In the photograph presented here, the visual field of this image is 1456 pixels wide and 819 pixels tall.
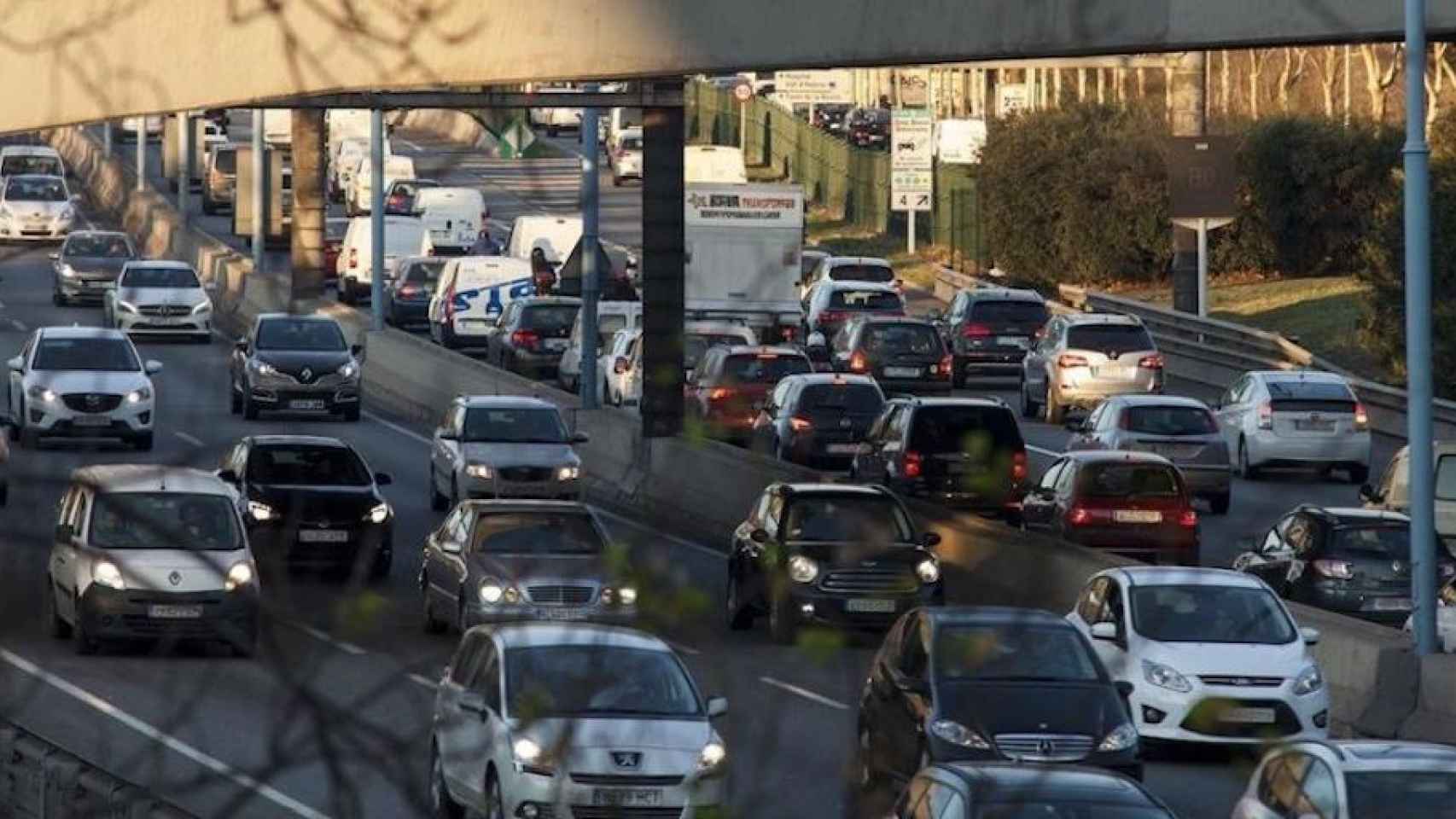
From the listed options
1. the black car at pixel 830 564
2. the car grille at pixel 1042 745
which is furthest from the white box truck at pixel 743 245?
the car grille at pixel 1042 745

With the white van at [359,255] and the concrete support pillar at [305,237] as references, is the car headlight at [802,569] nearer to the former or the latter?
the concrete support pillar at [305,237]

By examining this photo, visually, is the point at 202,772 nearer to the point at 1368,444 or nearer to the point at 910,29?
the point at 910,29

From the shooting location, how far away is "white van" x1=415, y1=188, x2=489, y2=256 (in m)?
74.2

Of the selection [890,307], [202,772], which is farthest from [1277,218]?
[202,772]

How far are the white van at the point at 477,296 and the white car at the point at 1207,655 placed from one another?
3705cm

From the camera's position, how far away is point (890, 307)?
2473 inches

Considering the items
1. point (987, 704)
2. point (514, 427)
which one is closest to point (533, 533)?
point (987, 704)

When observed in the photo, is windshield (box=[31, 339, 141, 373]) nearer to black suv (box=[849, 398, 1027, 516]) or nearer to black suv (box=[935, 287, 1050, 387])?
black suv (box=[849, 398, 1027, 516])

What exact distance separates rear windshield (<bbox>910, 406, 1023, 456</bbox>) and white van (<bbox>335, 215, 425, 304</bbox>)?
2985 centimetres

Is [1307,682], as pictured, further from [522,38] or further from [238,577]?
[238,577]

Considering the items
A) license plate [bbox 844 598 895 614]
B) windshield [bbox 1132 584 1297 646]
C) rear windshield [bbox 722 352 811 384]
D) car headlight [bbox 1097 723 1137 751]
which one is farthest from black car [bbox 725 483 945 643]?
rear windshield [bbox 722 352 811 384]

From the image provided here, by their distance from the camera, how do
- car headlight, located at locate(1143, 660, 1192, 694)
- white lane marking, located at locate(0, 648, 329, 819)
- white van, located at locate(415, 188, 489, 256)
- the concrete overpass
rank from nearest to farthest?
white lane marking, located at locate(0, 648, 329, 819), the concrete overpass, car headlight, located at locate(1143, 660, 1192, 694), white van, located at locate(415, 188, 489, 256)

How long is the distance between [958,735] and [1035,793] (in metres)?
7.68

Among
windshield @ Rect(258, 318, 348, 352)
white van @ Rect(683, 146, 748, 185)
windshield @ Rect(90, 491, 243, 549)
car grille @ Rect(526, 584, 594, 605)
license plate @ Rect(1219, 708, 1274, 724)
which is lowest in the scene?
license plate @ Rect(1219, 708, 1274, 724)
